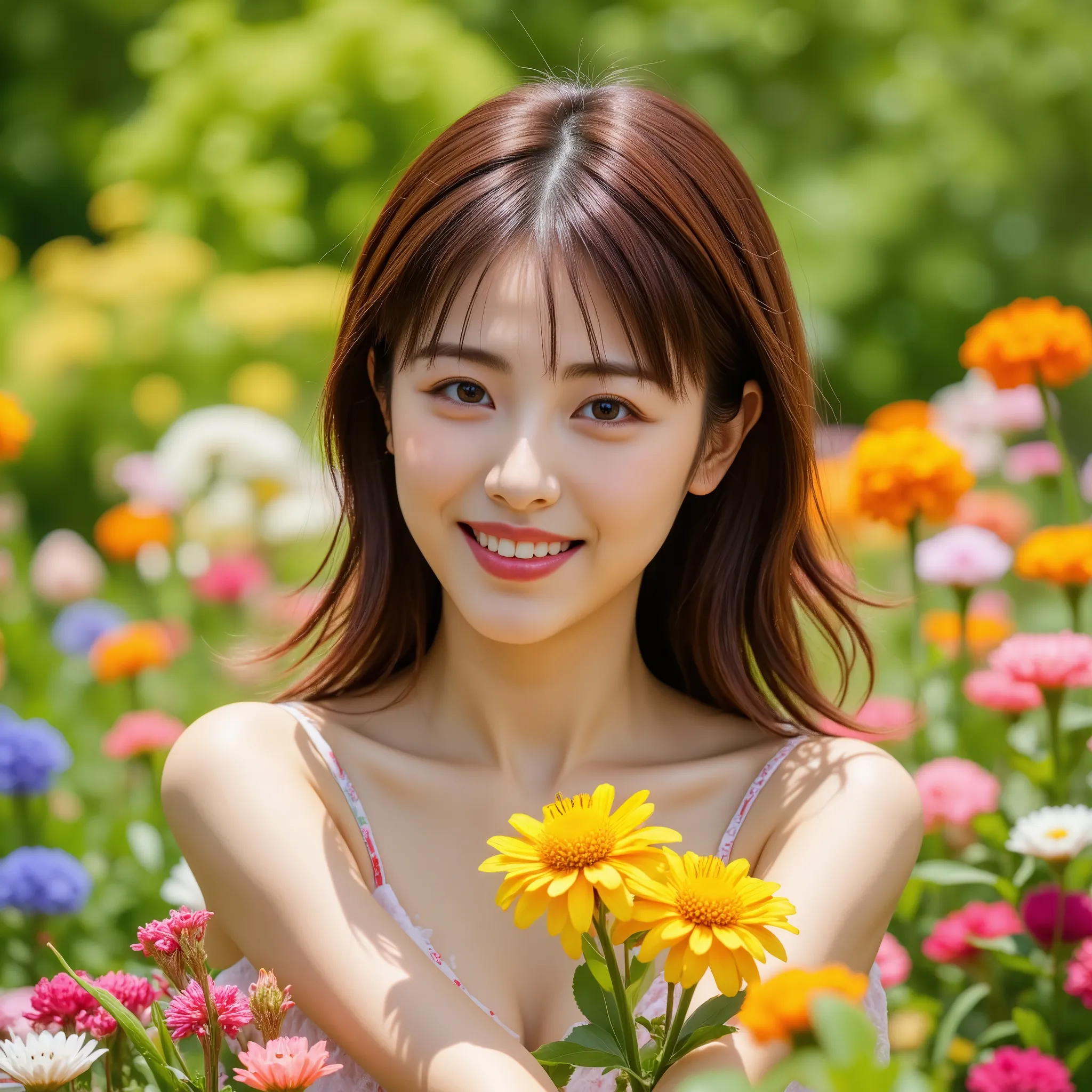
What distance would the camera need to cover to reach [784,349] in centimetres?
169

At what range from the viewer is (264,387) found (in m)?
4.48

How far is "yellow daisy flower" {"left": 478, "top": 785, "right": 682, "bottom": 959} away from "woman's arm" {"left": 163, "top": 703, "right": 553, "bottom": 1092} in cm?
32

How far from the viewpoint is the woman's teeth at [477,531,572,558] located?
152cm

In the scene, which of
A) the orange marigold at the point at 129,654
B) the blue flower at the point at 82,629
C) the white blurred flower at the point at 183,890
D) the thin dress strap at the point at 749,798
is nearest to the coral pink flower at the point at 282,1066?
the thin dress strap at the point at 749,798

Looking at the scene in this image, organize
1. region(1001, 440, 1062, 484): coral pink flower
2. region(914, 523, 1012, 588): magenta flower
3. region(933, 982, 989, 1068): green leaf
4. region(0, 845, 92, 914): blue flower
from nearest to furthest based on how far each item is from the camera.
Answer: region(933, 982, 989, 1068): green leaf < region(0, 845, 92, 914): blue flower < region(914, 523, 1012, 588): magenta flower < region(1001, 440, 1062, 484): coral pink flower

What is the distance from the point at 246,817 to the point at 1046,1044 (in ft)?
3.68

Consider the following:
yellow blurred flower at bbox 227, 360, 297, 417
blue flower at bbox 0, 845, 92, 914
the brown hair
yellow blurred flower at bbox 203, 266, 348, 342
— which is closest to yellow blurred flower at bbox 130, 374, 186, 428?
yellow blurred flower at bbox 227, 360, 297, 417

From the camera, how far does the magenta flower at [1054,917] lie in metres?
1.95

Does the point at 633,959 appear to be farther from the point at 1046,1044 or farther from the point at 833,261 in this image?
the point at 833,261

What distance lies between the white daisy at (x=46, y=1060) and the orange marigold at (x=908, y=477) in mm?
1431

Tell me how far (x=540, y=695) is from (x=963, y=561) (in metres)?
0.94

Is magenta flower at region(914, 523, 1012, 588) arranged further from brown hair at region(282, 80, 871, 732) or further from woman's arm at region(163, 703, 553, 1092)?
woman's arm at region(163, 703, 553, 1092)

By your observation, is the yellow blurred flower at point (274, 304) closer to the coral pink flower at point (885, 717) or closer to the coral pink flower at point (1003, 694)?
the coral pink flower at point (885, 717)

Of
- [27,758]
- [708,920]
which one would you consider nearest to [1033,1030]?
[708,920]
